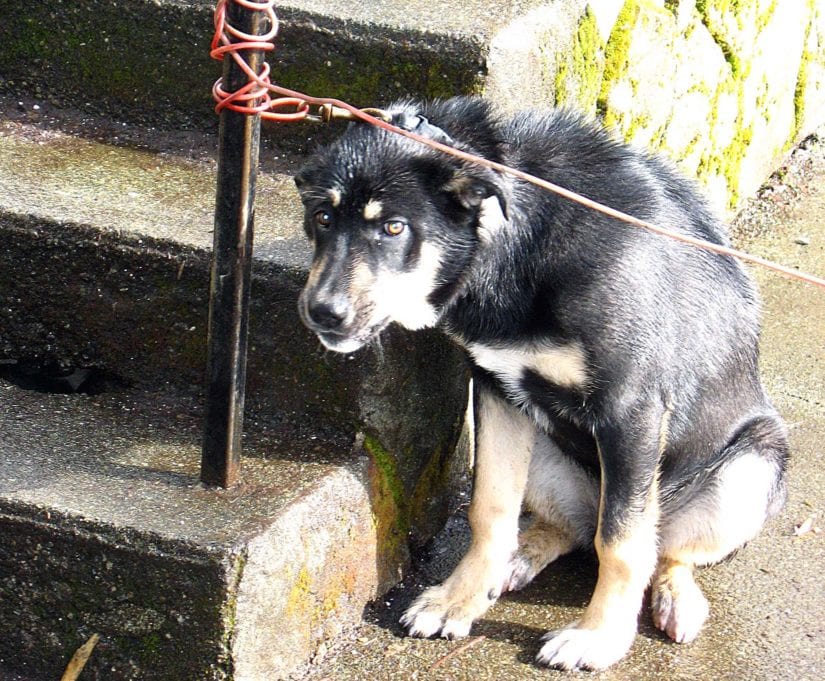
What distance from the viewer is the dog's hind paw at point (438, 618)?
323cm

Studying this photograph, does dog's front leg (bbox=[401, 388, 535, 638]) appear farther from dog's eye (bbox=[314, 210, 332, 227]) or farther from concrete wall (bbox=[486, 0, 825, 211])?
concrete wall (bbox=[486, 0, 825, 211])

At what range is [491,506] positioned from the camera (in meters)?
3.35

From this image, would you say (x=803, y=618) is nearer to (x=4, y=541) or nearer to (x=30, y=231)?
(x=4, y=541)

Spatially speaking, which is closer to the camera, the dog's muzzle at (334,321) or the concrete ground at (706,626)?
the dog's muzzle at (334,321)

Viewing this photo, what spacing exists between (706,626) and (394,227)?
1463mm

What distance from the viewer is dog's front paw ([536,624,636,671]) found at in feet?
10.2

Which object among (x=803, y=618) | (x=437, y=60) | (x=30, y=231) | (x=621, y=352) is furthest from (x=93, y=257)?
(x=803, y=618)

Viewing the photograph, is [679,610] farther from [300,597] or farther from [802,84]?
[802,84]

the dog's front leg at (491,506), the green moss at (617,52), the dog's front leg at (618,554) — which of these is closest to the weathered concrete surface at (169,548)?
the dog's front leg at (491,506)

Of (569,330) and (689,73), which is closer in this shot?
(569,330)

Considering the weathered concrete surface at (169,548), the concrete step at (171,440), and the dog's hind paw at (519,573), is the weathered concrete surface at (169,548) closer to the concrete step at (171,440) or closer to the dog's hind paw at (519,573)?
the concrete step at (171,440)

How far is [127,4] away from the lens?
12.7ft

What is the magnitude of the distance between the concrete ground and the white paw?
0.03m

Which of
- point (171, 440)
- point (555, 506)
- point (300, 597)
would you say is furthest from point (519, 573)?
point (171, 440)
